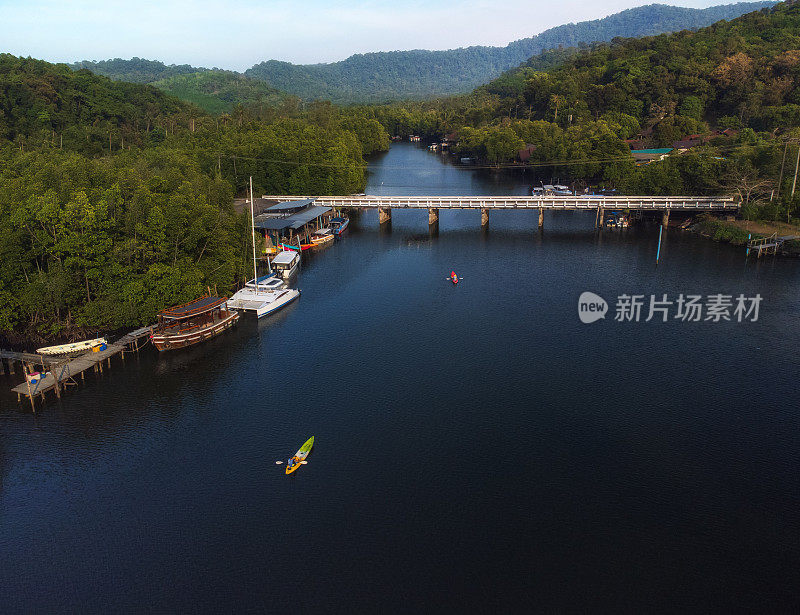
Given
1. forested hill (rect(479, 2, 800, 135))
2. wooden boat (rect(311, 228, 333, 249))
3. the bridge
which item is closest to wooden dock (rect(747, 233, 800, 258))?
the bridge

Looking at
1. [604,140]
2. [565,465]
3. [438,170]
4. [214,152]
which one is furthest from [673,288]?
[438,170]

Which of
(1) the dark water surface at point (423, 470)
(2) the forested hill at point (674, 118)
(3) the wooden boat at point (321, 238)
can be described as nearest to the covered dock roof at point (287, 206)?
(3) the wooden boat at point (321, 238)

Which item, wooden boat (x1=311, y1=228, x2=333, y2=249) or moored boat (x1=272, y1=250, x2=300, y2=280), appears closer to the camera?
moored boat (x1=272, y1=250, x2=300, y2=280)

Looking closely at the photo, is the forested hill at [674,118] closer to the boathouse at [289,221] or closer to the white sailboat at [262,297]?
the boathouse at [289,221]

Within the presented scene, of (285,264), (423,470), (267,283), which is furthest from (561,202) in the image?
(423,470)

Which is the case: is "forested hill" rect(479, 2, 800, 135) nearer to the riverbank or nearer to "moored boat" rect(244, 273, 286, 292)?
the riverbank

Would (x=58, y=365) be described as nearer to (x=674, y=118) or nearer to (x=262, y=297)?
(x=262, y=297)

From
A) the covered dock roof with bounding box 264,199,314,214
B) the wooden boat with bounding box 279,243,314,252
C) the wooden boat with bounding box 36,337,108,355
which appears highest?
the covered dock roof with bounding box 264,199,314,214
